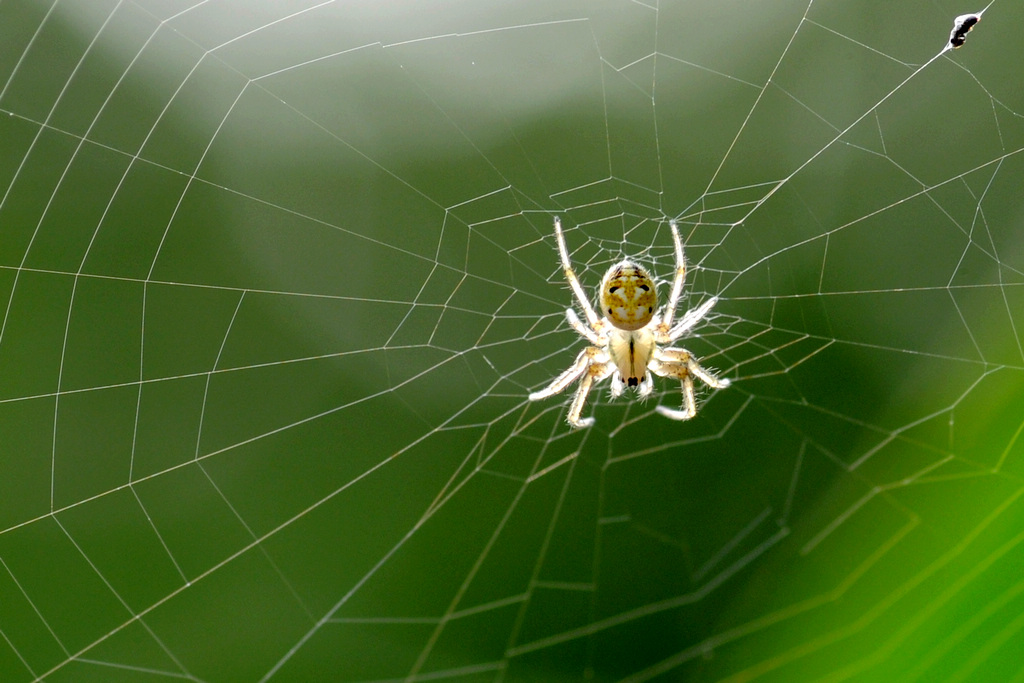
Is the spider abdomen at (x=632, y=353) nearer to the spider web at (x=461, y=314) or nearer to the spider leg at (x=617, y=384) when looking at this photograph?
the spider leg at (x=617, y=384)

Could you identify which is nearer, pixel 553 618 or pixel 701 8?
pixel 701 8

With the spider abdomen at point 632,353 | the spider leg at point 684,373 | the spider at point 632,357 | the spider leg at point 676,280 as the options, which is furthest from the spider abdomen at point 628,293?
the spider leg at point 684,373

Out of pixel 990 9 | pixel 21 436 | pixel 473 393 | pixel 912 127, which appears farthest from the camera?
pixel 473 393

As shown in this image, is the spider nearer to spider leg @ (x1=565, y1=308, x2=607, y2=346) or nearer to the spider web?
spider leg @ (x1=565, y1=308, x2=607, y2=346)

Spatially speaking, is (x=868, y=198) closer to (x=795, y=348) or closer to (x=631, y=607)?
(x=795, y=348)

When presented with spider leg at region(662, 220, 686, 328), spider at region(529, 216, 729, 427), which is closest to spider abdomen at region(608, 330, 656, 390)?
spider at region(529, 216, 729, 427)

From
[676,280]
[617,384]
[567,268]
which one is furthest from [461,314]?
[676,280]

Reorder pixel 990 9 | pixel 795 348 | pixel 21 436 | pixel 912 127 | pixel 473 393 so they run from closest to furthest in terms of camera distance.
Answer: pixel 990 9
pixel 21 436
pixel 912 127
pixel 795 348
pixel 473 393

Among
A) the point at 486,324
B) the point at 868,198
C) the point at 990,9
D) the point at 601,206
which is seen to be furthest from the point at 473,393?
the point at 990,9
